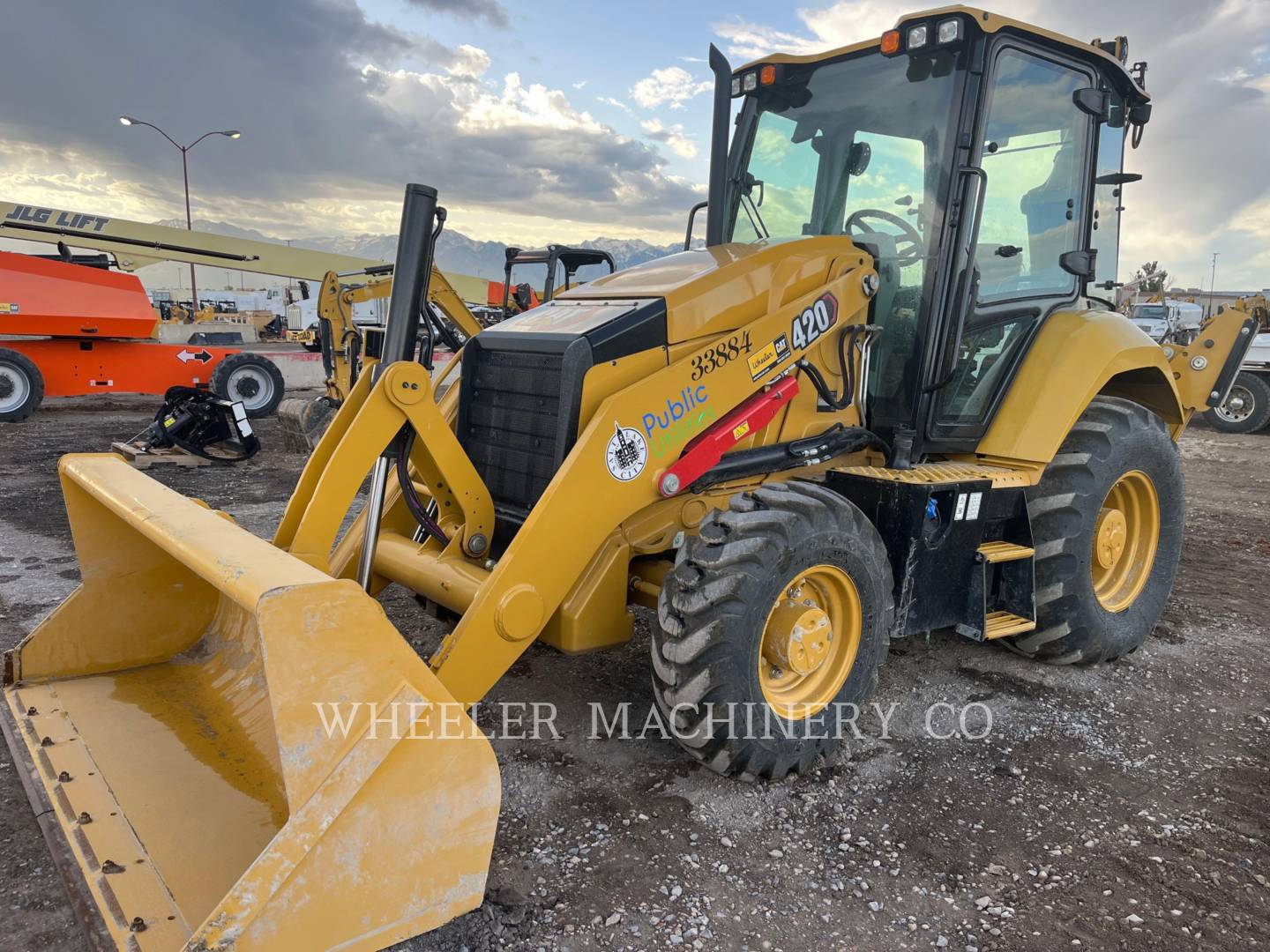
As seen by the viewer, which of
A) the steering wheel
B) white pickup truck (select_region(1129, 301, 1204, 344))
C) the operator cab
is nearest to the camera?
the operator cab

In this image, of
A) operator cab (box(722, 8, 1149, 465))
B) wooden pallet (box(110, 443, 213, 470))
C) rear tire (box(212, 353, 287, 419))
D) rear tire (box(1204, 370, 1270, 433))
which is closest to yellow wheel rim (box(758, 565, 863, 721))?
operator cab (box(722, 8, 1149, 465))

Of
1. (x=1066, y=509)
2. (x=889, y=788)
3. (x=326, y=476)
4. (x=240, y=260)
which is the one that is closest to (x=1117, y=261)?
(x=1066, y=509)

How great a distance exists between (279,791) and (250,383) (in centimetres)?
1191

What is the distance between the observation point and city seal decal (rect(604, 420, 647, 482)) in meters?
3.06

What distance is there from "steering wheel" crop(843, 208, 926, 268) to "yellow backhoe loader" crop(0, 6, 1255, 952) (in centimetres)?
1

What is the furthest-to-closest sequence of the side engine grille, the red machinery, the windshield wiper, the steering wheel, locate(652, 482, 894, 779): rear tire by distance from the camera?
the red machinery, the windshield wiper, the steering wheel, the side engine grille, locate(652, 482, 894, 779): rear tire

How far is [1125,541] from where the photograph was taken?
15.7 feet

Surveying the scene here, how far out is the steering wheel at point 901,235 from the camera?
12.8ft

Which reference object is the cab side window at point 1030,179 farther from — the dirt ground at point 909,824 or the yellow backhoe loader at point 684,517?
the dirt ground at point 909,824

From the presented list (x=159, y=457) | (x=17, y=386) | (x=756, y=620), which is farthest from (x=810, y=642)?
(x=17, y=386)

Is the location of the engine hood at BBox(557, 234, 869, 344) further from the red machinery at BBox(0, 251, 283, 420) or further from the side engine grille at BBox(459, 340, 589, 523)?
the red machinery at BBox(0, 251, 283, 420)

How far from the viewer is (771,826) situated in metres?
2.98

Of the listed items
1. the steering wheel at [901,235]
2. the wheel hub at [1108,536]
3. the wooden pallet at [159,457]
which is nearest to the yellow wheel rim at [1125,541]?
the wheel hub at [1108,536]

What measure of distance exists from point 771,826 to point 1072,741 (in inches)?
60.7
